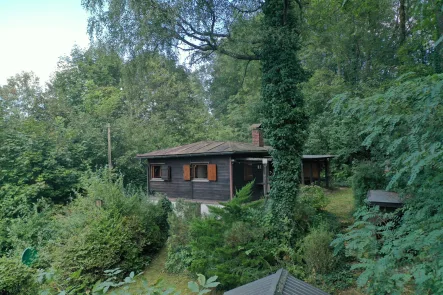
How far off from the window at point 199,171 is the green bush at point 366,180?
6.75 m

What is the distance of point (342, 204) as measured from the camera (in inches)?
493

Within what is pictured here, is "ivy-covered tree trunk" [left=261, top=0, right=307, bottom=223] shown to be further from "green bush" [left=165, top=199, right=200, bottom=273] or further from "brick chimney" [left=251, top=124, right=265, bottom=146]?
"brick chimney" [left=251, top=124, right=265, bottom=146]

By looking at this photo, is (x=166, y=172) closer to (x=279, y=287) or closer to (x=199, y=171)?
(x=199, y=171)

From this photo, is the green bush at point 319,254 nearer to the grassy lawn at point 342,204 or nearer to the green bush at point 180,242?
the grassy lawn at point 342,204

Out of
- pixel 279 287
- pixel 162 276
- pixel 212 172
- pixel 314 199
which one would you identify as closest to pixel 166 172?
pixel 212 172

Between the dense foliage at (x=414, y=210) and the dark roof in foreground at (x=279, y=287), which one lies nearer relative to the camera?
the dark roof in foreground at (x=279, y=287)

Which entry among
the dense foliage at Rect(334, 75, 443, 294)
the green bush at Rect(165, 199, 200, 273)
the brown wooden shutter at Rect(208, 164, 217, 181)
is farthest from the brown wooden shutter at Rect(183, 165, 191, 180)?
the dense foliage at Rect(334, 75, 443, 294)

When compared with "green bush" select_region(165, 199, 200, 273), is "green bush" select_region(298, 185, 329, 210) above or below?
above

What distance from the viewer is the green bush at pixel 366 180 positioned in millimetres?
8703

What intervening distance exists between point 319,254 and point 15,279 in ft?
20.8

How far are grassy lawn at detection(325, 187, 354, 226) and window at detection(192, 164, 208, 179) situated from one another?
5563 mm

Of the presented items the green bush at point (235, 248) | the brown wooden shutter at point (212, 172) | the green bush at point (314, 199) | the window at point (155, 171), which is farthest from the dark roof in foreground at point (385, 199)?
the window at point (155, 171)

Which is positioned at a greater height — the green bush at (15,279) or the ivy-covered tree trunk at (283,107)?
the ivy-covered tree trunk at (283,107)

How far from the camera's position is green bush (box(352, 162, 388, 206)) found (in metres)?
8.70
